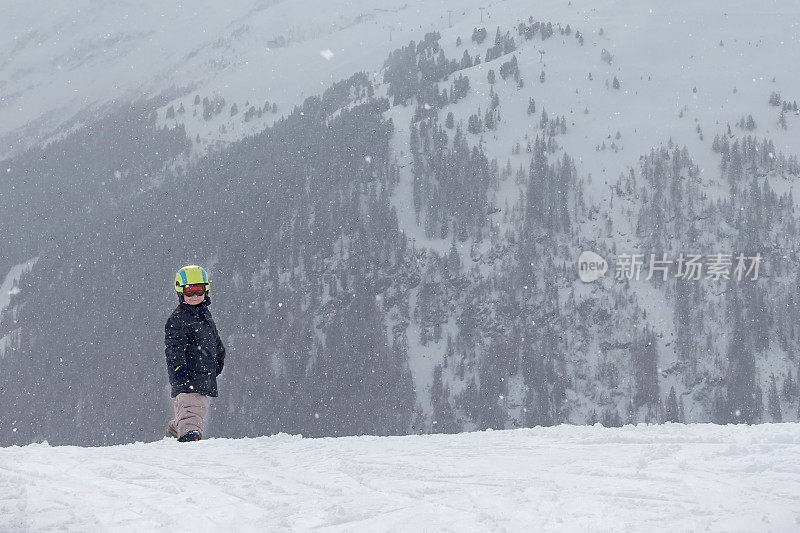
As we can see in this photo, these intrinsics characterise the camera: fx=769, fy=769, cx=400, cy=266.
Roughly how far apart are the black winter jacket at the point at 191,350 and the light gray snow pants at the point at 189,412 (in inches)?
2.5

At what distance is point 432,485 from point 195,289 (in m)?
4.52

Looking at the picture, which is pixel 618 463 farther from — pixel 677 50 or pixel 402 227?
pixel 677 50

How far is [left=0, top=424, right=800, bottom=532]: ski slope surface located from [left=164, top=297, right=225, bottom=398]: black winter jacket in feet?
4.42

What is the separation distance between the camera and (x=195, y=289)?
8.35 meters

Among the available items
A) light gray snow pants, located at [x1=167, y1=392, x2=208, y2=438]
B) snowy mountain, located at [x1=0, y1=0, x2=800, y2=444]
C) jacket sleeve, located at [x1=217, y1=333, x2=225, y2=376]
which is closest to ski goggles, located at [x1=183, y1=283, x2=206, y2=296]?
jacket sleeve, located at [x1=217, y1=333, x2=225, y2=376]

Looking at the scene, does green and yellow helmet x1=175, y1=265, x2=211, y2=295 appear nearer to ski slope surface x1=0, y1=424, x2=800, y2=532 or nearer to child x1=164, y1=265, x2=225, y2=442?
child x1=164, y1=265, x2=225, y2=442

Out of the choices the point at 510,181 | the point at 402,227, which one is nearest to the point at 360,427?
the point at 402,227

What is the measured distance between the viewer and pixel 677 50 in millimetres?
197250

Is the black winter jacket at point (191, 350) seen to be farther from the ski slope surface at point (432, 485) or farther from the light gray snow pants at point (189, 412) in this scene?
the ski slope surface at point (432, 485)

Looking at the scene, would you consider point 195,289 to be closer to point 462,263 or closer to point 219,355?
point 219,355

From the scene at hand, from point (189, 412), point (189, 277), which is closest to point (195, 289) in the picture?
point (189, 277)

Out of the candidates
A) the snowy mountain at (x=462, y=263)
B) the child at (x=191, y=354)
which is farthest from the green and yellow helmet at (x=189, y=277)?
the snowy mountain at (x=462, y=263)

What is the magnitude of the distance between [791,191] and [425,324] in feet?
234

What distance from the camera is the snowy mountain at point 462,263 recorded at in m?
119
